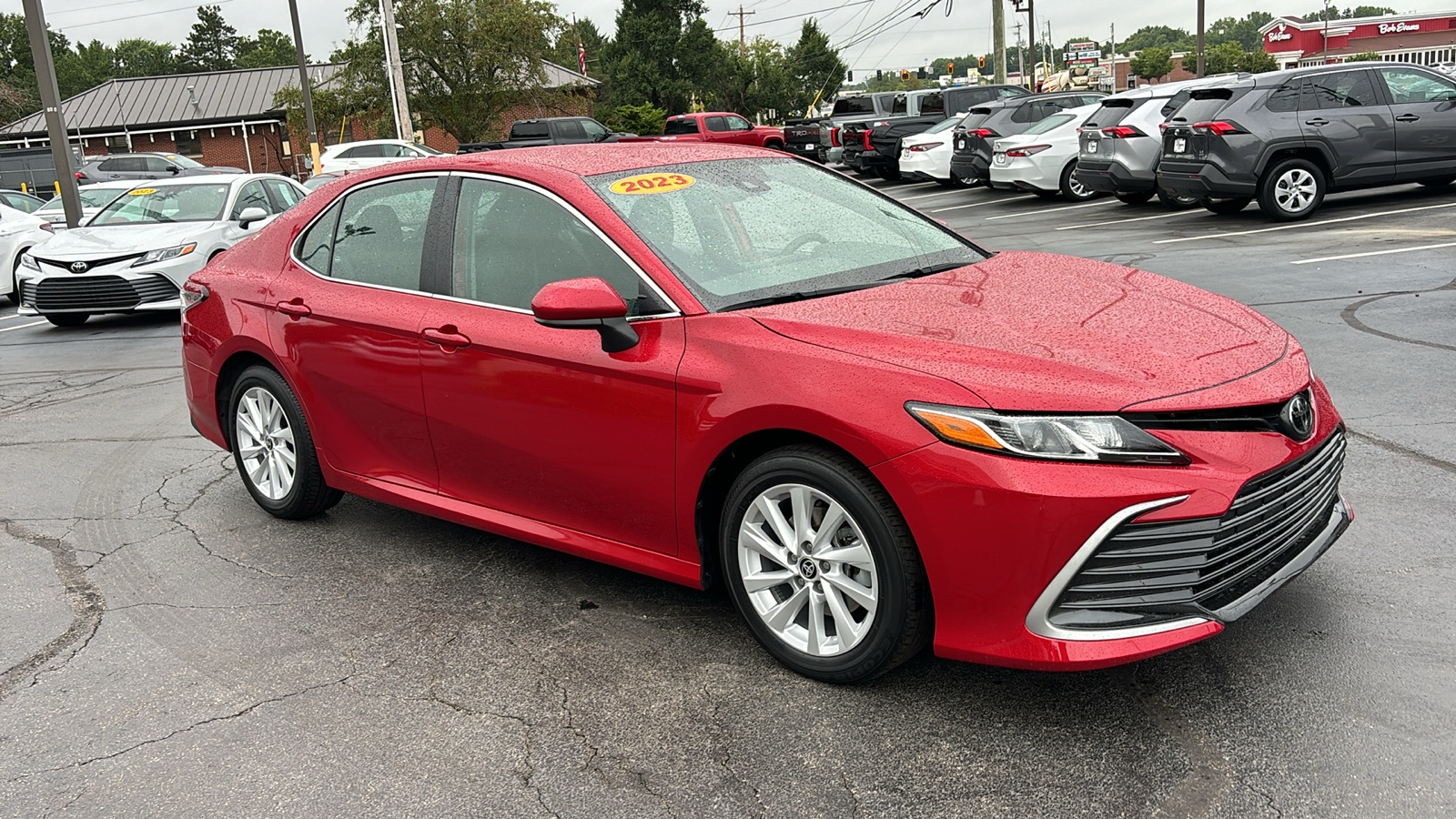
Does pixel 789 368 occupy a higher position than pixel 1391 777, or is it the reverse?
pixel 789 368

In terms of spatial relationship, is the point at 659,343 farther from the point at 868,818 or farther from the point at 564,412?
the point at 868,818

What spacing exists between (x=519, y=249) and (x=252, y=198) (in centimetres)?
1123

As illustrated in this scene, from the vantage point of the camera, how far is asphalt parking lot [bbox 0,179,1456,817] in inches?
116

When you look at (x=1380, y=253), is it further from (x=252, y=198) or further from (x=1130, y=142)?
(x=252, y=198)

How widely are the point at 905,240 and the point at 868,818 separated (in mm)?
2296

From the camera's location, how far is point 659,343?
363 centimetres

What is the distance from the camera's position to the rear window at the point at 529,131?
108 ft

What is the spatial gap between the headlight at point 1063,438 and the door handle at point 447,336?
1920mm

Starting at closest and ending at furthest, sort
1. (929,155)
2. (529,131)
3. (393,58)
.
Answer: (929,155) → (529,131) → (393,58)

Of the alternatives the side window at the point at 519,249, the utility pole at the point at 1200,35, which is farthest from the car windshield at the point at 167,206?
the utility pole at the point at 1200,35

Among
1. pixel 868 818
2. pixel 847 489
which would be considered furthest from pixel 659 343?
pixel 868 818

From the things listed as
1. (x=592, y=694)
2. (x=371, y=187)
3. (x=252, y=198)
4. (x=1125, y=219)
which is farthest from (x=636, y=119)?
(x=592, y=694)

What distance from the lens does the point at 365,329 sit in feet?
14.9

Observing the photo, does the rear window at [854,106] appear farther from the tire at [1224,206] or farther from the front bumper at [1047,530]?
the front bumper at [1047,530]
